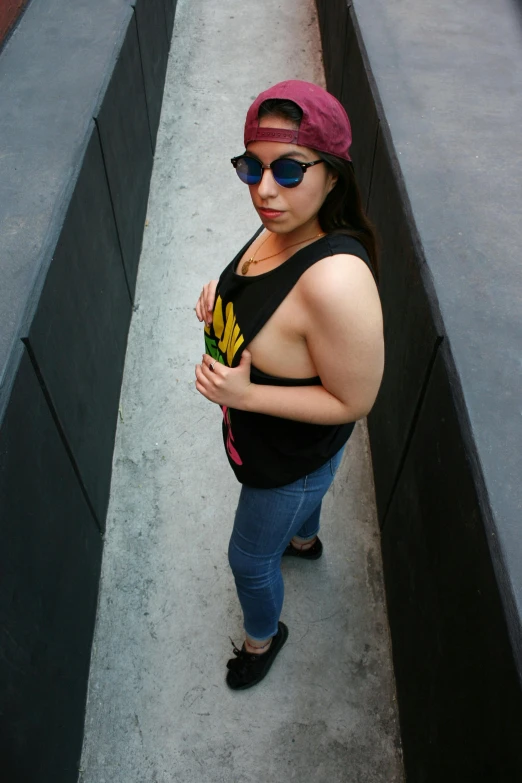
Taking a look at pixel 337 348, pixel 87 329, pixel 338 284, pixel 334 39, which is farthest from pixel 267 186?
pixel 334 39

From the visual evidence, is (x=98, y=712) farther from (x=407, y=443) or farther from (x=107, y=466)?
(x=407, y=443)

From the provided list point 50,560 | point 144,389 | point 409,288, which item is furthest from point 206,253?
point 50,560

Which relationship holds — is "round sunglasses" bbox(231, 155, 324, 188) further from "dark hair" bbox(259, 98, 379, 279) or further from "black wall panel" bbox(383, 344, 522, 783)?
"black wall panel" bbox(383, 344, 522, 783)

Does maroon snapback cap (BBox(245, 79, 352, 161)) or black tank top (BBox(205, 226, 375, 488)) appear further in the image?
black tank top (BBox(205, 226, 375, 488))

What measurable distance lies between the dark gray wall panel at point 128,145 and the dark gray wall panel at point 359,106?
1.18 metres

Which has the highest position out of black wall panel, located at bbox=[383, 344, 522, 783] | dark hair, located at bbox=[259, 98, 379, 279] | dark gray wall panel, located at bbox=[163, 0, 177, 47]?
dark hair, located at bbox=[259, 98, 379, 279]

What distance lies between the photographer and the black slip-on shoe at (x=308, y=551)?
2623mm

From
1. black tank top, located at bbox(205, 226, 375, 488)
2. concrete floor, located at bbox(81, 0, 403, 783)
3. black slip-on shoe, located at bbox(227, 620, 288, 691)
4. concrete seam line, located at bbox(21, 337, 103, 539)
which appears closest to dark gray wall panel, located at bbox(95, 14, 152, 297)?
concrete floor, located at bbox(81, 0, 403, 783)

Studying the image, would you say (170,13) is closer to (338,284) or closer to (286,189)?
(286,189)

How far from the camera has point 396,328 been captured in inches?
99.2

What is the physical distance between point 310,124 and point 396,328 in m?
1.26

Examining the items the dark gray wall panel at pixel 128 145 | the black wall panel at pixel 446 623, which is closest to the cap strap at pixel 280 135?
the black wall panel at pixel 446 623

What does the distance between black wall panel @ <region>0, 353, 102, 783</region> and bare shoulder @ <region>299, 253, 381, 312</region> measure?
31.3 inches

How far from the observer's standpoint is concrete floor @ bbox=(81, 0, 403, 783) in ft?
7.18
